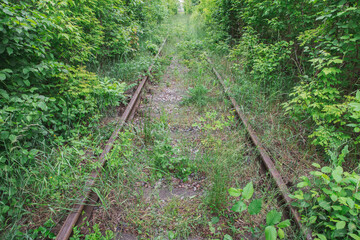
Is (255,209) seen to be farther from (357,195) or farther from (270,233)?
(357,195)

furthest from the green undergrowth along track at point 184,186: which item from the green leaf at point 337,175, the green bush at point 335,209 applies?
the green leaf at point 337,175

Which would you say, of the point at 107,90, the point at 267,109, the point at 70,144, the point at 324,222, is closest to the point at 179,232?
the point at 324,222

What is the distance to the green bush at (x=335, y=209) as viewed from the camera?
5.08 ft

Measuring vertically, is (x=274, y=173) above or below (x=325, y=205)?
below

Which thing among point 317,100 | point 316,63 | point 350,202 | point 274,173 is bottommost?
point 274,173

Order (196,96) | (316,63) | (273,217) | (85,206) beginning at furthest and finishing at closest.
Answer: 1. (196,96)
2. (316,63)
3. (85,206)
4. (273,217)

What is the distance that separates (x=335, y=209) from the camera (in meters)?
1.57

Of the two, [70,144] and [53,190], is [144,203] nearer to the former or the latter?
[53,190]

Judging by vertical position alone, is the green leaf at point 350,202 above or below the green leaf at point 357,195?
below

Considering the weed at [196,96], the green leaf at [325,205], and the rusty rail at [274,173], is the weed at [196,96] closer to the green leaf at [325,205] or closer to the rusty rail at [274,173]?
the rusty rail at [274,173]

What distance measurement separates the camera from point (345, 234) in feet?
5.21

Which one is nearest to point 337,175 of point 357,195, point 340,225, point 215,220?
point 357,195

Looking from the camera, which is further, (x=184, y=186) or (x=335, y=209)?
(x=184, y=186)

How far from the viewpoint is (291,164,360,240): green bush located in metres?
1.55
